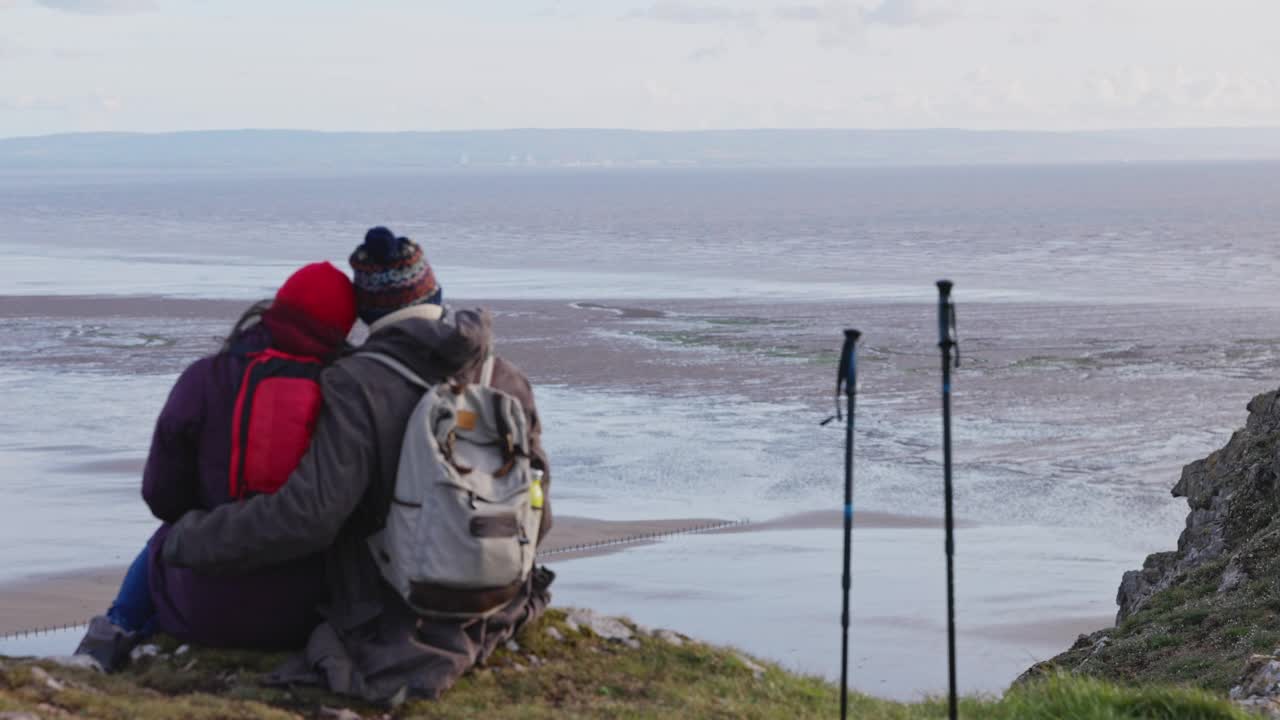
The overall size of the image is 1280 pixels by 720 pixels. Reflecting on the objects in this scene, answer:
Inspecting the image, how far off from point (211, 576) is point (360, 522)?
1.99ft

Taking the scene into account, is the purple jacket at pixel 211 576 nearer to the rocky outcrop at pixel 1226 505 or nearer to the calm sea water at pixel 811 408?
the rocky outcrop at pixel 1226 505

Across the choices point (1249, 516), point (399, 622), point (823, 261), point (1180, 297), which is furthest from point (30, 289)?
point (399, 622)

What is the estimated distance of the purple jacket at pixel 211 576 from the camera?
18.4 feet

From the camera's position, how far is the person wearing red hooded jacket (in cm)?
561

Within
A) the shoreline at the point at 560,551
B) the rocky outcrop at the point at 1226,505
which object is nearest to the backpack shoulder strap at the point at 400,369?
the rocky outcrop at the point at 1226,505

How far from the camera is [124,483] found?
20.3 meters

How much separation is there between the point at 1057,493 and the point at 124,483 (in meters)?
12.2

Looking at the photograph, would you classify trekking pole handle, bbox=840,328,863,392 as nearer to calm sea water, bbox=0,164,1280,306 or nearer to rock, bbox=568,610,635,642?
rock, bbox=568,610,635,642

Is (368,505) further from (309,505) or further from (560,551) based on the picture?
(560,551)

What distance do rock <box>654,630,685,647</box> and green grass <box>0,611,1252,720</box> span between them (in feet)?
0.16

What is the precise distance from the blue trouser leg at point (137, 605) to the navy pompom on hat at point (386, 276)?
4.52 ft

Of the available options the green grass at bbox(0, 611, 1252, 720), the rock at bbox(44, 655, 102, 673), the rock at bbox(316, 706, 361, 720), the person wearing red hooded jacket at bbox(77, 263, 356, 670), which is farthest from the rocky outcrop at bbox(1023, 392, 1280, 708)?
the rock at bbox(44, 655, 102, 673)

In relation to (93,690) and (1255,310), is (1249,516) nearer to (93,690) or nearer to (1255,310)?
(93,690)

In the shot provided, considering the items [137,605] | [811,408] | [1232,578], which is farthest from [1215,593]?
[811,408]
